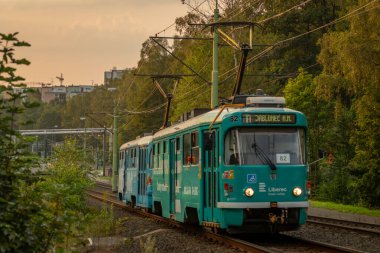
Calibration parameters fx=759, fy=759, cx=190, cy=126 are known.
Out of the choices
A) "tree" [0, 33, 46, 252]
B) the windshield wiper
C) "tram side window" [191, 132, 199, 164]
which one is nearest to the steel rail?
the windshield wiper

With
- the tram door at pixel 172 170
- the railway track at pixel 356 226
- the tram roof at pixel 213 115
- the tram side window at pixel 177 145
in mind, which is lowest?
the railway track at pixel 356 226

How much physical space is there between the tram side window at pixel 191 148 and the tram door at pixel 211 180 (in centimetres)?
61

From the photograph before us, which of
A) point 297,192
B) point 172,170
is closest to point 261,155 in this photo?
point 297,192

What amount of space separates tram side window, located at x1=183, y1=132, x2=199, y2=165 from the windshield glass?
1909mm

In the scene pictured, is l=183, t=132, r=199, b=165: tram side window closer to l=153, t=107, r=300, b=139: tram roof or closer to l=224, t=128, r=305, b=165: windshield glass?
l=153, t=107, r=300, b=139: tram roof

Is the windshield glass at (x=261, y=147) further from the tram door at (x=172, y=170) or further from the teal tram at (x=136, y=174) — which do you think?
the teal tram at (x=136, y=174)

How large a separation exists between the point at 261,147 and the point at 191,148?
9.43 feet

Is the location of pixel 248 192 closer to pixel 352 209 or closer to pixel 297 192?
pixel 297 192

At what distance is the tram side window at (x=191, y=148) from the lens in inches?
706

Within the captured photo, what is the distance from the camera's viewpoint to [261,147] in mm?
16000

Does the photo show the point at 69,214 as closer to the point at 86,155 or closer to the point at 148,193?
the point at 148,193

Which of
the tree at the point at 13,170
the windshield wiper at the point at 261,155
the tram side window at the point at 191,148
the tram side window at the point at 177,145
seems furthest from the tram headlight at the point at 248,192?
the tree at the point at 13,170

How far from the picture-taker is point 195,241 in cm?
1744

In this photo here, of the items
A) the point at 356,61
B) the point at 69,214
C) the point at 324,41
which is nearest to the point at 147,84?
the point at 324,41
